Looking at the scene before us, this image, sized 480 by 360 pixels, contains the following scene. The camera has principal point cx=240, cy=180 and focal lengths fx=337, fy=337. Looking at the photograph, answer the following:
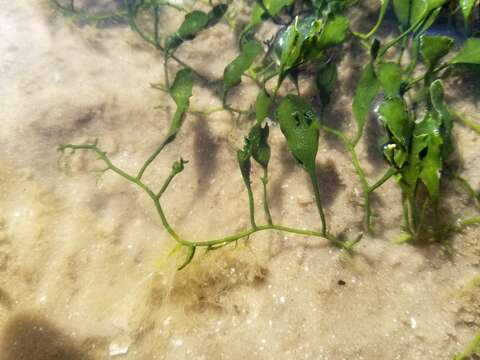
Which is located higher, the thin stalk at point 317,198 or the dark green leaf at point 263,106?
the dark green leaf at point 263,106

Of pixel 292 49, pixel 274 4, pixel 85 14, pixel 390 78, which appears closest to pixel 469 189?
pixel 390 78

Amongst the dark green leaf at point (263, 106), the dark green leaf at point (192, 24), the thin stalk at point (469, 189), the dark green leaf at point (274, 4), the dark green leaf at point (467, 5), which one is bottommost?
the dark green leaf at point (263, 106)

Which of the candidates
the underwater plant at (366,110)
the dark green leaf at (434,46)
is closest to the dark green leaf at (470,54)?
the underwater plant at (366,110)

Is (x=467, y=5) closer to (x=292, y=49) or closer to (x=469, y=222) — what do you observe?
(x=292, y=49)

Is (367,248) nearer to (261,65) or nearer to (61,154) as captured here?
(261,65)

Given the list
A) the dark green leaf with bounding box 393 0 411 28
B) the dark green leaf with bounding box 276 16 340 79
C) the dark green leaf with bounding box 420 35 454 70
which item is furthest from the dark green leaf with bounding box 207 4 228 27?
the dark green leaf with bounding box 420 35 454 70

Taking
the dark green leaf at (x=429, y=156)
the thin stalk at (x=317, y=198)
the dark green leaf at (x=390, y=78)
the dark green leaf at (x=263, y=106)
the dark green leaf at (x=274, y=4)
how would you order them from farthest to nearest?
the dark green leaf at (x=274, y=4) → the dark green leaf at (x=263, y=106) → the dark green leaf at (x=390, y=78) → the thin stalk at (x=317, y=198) → the dark green leaf at (x=429, y=156)

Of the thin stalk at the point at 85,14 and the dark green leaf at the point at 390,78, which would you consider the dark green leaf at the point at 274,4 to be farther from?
the thin stalk at the point at 85,14

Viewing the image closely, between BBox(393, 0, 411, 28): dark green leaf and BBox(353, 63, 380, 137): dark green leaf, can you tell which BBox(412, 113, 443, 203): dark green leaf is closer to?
BBox(353, 63, 380, 137): dark green leaf
